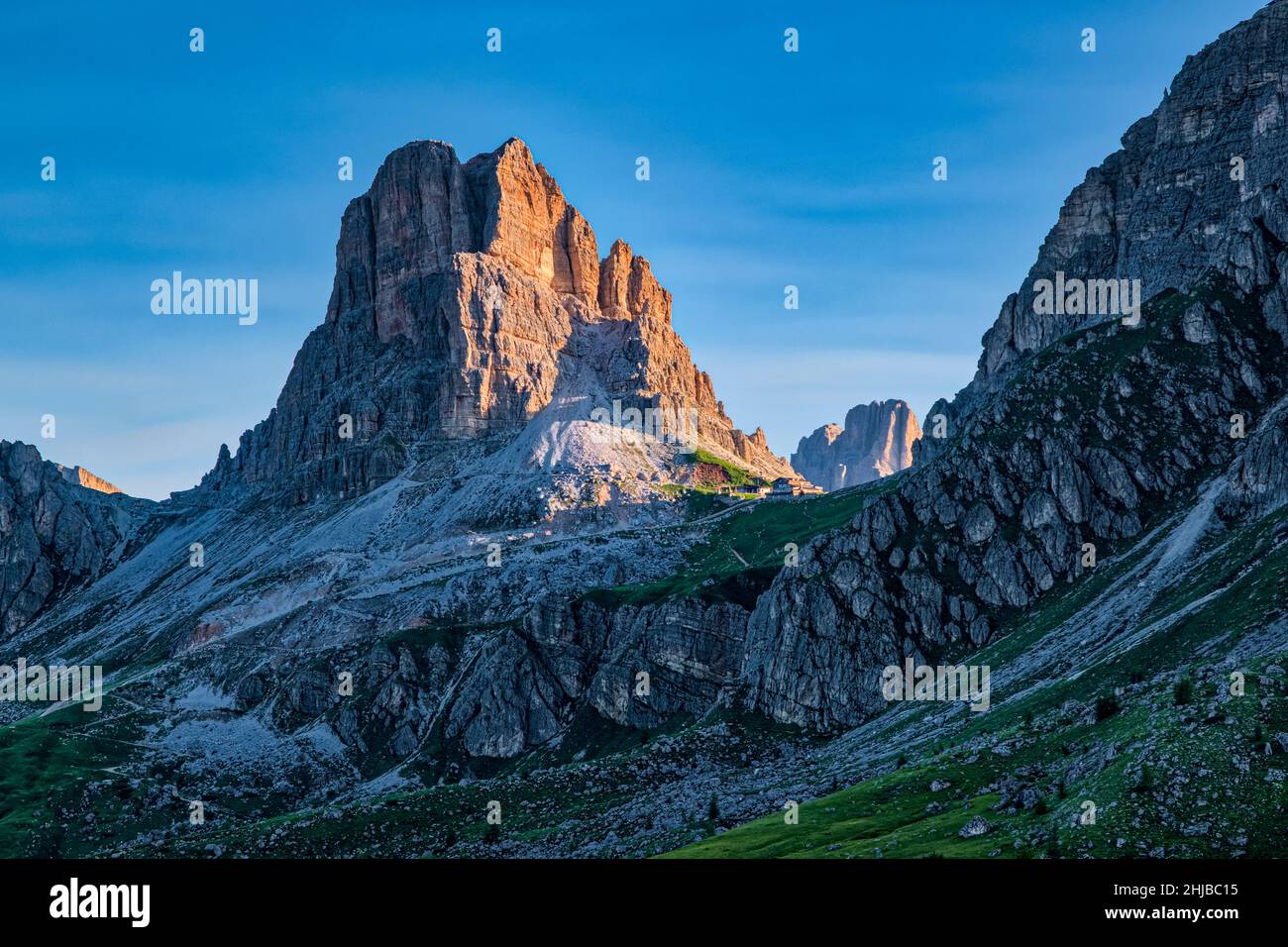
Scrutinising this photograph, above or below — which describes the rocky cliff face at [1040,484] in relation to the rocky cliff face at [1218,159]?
below

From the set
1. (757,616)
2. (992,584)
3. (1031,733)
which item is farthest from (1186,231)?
(1031,733)

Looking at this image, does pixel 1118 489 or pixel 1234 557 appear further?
pixel 1118 489

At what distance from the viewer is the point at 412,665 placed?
630 ft

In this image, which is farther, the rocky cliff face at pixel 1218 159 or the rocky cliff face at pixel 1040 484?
the rocky cliff face at pixel 1218 159

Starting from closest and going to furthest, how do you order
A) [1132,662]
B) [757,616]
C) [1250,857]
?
[1250,857] < [1132,662] < [757,616]

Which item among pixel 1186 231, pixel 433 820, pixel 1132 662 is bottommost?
pixel 433 820

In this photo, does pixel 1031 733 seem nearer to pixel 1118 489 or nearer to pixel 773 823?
pixel 773 823

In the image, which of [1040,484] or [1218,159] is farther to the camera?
Result: [1218,159]

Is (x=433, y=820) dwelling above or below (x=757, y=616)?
below

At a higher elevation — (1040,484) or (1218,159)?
(1218,159)

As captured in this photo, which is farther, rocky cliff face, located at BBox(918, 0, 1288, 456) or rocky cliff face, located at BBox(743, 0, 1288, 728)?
rocky cliff face, located at BBox(918, 0, 1288, 456)

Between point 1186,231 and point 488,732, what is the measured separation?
466 ft

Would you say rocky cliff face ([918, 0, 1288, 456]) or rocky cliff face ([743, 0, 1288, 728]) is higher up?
rocky cliff face ([918, 0, 1288, 456])
